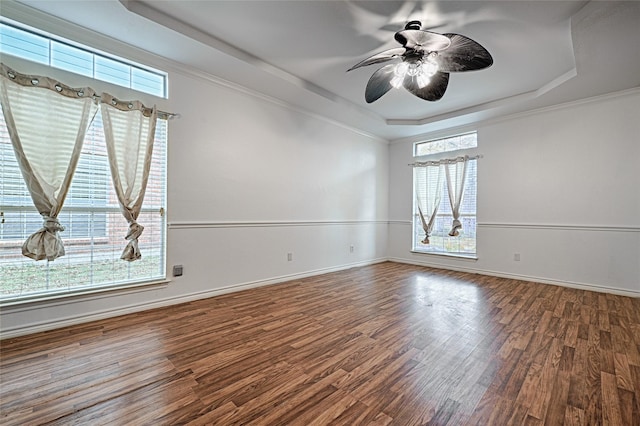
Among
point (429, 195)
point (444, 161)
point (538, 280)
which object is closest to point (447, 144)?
point (444, 161)

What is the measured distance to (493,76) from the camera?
3.54 m

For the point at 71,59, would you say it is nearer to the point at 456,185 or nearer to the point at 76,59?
the point at 76,59

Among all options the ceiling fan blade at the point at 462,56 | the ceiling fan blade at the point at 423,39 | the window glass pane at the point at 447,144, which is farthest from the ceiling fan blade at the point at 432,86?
the window glass pane at the point at 447,144

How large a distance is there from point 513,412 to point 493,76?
11.9ft

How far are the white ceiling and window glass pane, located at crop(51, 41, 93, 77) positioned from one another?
0.81 feet

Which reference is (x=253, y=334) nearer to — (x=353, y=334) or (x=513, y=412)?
(x=353, y=334)

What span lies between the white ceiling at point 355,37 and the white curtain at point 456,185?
1.37m

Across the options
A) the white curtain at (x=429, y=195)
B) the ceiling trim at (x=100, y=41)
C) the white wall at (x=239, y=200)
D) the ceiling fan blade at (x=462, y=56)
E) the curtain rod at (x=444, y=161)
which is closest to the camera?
the ceiling fan blade at (x=462, y=56)

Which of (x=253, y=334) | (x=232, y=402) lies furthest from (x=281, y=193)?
(x=232, y=402)

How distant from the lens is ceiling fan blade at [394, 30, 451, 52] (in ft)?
6.81

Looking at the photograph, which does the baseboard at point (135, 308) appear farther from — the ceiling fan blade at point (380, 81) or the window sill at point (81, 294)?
the ceiling fan blade at point (380, 81)

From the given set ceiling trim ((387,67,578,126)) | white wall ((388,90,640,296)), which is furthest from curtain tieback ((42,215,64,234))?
white wall ((388,90,640,296))

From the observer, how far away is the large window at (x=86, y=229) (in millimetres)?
2318

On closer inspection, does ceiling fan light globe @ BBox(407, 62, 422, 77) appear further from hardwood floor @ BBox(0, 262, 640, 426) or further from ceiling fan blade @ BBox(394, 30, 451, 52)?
hardwood floor @ BBox(0, 262, 640, 426)
